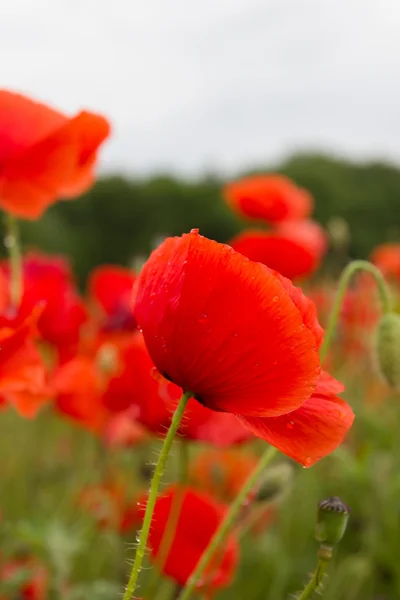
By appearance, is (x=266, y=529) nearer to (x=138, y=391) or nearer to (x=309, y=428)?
(x=138, y=391)

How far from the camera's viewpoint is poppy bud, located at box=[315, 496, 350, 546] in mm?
521

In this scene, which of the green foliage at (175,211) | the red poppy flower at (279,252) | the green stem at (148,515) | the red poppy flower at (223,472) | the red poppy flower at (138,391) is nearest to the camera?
the green stem at (148,515)

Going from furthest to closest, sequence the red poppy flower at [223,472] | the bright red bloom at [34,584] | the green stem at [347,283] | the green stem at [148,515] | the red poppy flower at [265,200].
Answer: the red poppy flower at [265,200], the red poppy flower at [223,472], the bright red bloom at [34,584], the green stem at [347,283], the green stem at [148,515]

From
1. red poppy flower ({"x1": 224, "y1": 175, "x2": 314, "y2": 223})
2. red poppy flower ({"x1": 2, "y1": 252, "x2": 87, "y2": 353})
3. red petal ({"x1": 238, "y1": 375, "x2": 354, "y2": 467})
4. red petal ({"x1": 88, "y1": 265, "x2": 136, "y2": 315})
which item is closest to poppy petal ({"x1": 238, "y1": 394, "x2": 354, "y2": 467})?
red petal ({"x1": 238, "y1": 375, "x2": 354, "y2": 467})

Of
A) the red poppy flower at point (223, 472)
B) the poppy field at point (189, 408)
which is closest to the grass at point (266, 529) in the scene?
the poppy field at point (189, 408)

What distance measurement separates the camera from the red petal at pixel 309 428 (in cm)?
53

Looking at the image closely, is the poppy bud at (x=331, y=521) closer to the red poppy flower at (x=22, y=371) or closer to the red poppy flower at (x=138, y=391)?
the red poppy flower at (x=22, y=371)

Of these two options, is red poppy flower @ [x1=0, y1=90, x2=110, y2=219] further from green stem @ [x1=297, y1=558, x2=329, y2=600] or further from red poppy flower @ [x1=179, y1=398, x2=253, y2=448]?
green stem @ [x1=297, y1=558, x2=329, y2=600]

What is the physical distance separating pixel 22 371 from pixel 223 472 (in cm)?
84

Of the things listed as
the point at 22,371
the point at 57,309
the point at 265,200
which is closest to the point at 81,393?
the point at 57,309

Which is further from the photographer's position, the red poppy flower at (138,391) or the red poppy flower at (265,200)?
the red poppy flower at (265,200)

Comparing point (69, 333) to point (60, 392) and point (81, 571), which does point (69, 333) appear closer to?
point (60, 392)

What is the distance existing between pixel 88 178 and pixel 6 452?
1.40 m

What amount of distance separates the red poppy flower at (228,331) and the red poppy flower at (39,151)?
35 cm
